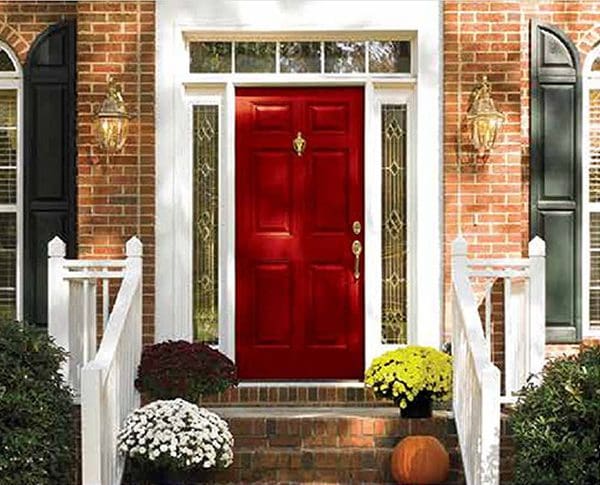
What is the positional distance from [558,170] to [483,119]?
799 mm

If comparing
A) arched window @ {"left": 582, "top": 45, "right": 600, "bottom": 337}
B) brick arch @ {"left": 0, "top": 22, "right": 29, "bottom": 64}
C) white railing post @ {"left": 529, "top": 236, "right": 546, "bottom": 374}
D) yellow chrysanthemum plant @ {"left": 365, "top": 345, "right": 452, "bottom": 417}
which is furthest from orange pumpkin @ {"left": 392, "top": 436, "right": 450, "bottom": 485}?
brick arch @ {"left": 0, "top": 22, "right": 29, "bottom": 64}

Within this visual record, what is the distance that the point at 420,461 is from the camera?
8648mm

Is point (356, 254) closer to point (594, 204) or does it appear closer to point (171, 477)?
point (594, 204)

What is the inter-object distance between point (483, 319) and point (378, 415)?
3.88 ft

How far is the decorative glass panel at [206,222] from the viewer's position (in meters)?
10.3

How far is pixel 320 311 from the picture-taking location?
34.0ft

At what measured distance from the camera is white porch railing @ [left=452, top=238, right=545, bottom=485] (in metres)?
8.03

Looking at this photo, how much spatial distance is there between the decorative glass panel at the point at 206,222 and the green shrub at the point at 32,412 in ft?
5.27

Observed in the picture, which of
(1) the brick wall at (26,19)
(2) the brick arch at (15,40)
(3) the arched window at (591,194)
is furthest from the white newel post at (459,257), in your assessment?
(2) the brick arch at (15,40)

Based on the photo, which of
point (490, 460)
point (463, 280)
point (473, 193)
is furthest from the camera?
point (473, 193)

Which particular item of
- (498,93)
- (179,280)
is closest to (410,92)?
(498,93)

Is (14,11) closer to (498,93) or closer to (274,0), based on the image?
(274,0)

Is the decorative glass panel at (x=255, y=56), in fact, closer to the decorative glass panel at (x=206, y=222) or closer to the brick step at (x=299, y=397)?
the decorative glass panel at (x=206, y=222)

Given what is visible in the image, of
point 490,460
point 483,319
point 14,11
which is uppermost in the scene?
point 14,11
